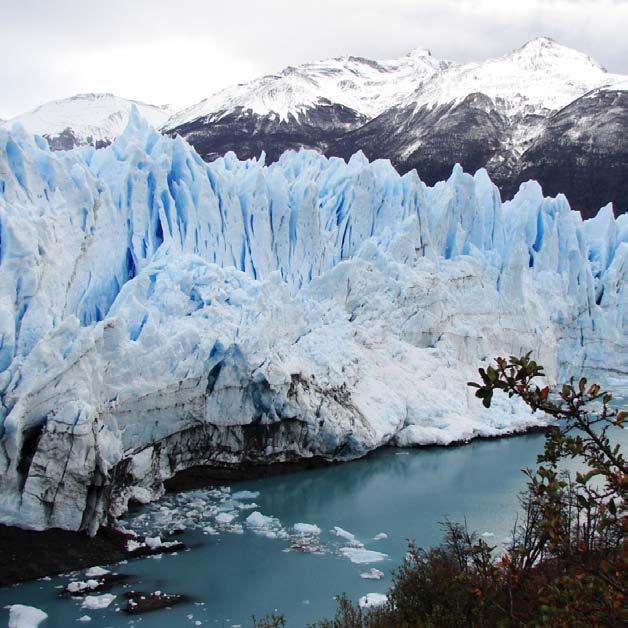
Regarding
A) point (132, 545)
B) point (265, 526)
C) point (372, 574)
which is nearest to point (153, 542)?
point (132, 545)

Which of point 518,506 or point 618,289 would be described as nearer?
point 518,506

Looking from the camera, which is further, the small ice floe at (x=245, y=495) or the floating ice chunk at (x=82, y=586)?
the small ice floe at (x=245, y=495)

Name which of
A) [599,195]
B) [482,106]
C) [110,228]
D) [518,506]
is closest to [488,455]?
[518,506]

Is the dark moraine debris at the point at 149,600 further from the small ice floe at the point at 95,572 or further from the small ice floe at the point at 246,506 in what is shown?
the small ice floe at the point at 246,506

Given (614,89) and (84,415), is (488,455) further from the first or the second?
(614,89)

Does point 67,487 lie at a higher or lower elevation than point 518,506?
higher

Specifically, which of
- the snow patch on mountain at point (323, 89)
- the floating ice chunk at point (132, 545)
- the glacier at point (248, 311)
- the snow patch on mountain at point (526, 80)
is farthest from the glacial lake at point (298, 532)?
the snow patch on mountain at point (323, 89)

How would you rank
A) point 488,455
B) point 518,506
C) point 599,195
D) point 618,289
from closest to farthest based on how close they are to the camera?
1. point 518,506
2. point 488,455
3. point 618,289
4. point 599,195
